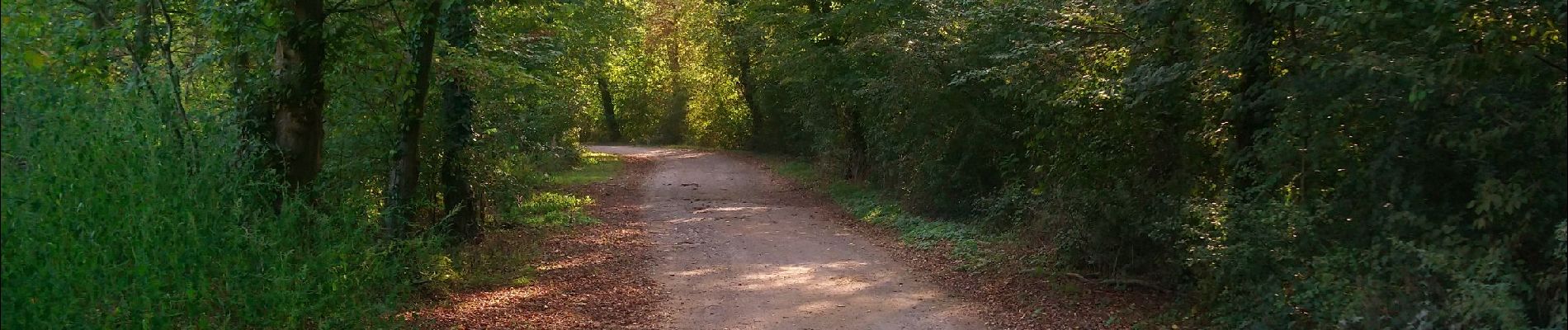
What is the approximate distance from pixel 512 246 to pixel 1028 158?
6627mm

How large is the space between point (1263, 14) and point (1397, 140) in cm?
190

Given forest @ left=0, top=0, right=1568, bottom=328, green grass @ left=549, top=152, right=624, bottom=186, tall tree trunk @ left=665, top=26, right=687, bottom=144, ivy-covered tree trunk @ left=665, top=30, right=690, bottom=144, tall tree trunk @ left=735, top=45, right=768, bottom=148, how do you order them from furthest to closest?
ivy-covered tree trunk @ left=665, top=30, right=690, bottom=144, tall tree trunk @ left=665, top=26, right=687, bottom=144, tall tree trunk @ left=735, top=45, right=768, bottom=148, green grass @ left=549, top=152, right=624, bottom=186, forest @ left=0, top=0, right=1568, bottom=328

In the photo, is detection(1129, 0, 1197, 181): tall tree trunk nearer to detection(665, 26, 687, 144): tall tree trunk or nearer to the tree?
the tree

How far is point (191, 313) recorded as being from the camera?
5.65 m

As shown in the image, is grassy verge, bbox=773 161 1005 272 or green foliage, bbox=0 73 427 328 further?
grassy verge, bbox=773 161 1005 272

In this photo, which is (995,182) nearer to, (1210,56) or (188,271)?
(1210,56)

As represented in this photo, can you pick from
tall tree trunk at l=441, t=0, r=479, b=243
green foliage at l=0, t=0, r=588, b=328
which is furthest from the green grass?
green foliage at l=0, t=0, r=588, b=328

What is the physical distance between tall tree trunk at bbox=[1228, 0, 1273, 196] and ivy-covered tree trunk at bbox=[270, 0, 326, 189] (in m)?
6.73

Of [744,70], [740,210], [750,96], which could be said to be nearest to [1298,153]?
[740,210]

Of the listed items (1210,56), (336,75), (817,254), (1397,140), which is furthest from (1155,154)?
(336,75)

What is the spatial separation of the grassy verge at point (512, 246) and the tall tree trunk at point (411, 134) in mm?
538

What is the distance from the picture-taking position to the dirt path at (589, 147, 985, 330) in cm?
946

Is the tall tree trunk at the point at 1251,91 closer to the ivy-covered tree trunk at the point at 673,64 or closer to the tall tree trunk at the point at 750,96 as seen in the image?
the tall tree trunk at the point at 750,96

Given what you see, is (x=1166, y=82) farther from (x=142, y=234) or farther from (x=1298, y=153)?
(x=142, y=234)
